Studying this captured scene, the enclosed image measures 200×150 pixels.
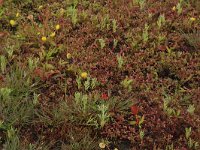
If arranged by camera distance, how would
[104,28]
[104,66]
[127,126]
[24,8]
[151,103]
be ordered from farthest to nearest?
[24,8] → [104,28] → [104,66] → [151,103] → [127,126]

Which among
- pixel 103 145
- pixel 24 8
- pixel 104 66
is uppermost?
pixel 24 8

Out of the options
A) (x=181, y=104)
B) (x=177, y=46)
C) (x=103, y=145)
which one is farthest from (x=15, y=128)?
(x=177, y=46)

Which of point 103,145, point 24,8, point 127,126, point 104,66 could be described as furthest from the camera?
point 24,8

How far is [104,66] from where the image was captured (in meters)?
6.19

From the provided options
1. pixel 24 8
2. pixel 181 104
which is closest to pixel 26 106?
pixel 181 104

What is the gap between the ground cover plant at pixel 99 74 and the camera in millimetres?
5129

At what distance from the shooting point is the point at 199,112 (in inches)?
216

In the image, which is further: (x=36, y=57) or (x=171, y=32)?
(x=171, y=32)

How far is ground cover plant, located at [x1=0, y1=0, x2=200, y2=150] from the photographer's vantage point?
5129 millimetres

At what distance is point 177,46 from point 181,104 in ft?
4.31

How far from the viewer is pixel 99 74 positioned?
606cm

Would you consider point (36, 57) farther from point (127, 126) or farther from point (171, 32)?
point (171, 32)

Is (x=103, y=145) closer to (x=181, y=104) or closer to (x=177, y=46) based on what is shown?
(x=181, y=104)

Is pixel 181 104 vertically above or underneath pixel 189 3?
underneath
